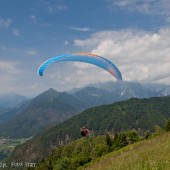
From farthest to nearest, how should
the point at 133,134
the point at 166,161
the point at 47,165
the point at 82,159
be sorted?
the point at 47,165 < the point at 133,134 < the point at 82,159 < the point at 166,161

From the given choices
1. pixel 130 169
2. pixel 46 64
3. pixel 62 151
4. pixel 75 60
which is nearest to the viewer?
pixel 130 169

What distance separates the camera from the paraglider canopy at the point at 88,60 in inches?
1577

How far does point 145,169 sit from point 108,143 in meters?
108

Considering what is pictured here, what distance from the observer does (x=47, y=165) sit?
433 ft

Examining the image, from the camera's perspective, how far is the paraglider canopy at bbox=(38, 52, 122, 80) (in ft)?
131

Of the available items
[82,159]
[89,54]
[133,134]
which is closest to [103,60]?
[89,54]

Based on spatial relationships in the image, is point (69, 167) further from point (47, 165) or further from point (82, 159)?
point (47, 165)

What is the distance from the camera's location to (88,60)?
140 ft

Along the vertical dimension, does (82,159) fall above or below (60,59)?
below

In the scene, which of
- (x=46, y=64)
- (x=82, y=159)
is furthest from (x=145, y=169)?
(x=82, y=159)

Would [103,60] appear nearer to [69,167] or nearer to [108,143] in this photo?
[69,167]

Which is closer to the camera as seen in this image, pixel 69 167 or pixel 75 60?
pixel 75 60

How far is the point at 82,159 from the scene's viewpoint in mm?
96562

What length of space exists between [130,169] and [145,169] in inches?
53.8
